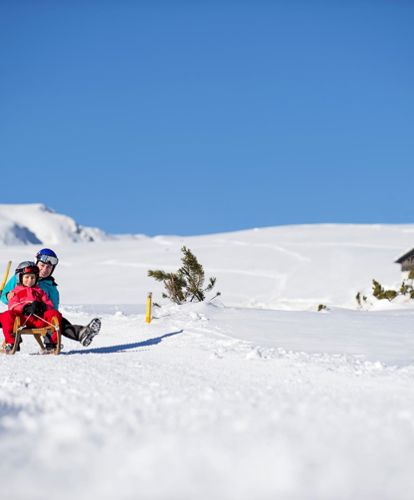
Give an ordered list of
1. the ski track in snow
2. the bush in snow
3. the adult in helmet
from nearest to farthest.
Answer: the ski track in snow
the adult in helmet
the bush in snow

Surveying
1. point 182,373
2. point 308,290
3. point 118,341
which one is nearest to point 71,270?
point 308,290

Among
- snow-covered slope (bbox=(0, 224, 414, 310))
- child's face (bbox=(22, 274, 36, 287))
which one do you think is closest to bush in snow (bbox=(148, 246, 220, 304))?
child's face (bbox=(22, 274, 36, 287))

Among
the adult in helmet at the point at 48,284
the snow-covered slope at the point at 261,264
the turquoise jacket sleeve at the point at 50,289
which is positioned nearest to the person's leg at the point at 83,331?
the adult in helmet at the point at 48,284

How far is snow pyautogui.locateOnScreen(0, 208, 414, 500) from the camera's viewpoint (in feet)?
8.30

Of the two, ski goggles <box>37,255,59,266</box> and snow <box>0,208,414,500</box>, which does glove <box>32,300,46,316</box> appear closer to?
snow <box>0,208,414,500</box>

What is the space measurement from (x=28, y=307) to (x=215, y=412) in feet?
14.4

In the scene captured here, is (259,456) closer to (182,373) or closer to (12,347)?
(182,373)

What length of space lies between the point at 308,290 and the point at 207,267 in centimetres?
1173

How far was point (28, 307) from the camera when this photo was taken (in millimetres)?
7379

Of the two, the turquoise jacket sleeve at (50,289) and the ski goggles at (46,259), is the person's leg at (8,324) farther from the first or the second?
the ski goggles at (46,259)

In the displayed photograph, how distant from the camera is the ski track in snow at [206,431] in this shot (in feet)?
8.19

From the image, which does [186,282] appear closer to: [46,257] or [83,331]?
[46,257]

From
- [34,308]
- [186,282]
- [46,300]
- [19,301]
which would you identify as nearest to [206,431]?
[34,308]

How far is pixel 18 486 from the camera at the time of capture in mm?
2461
